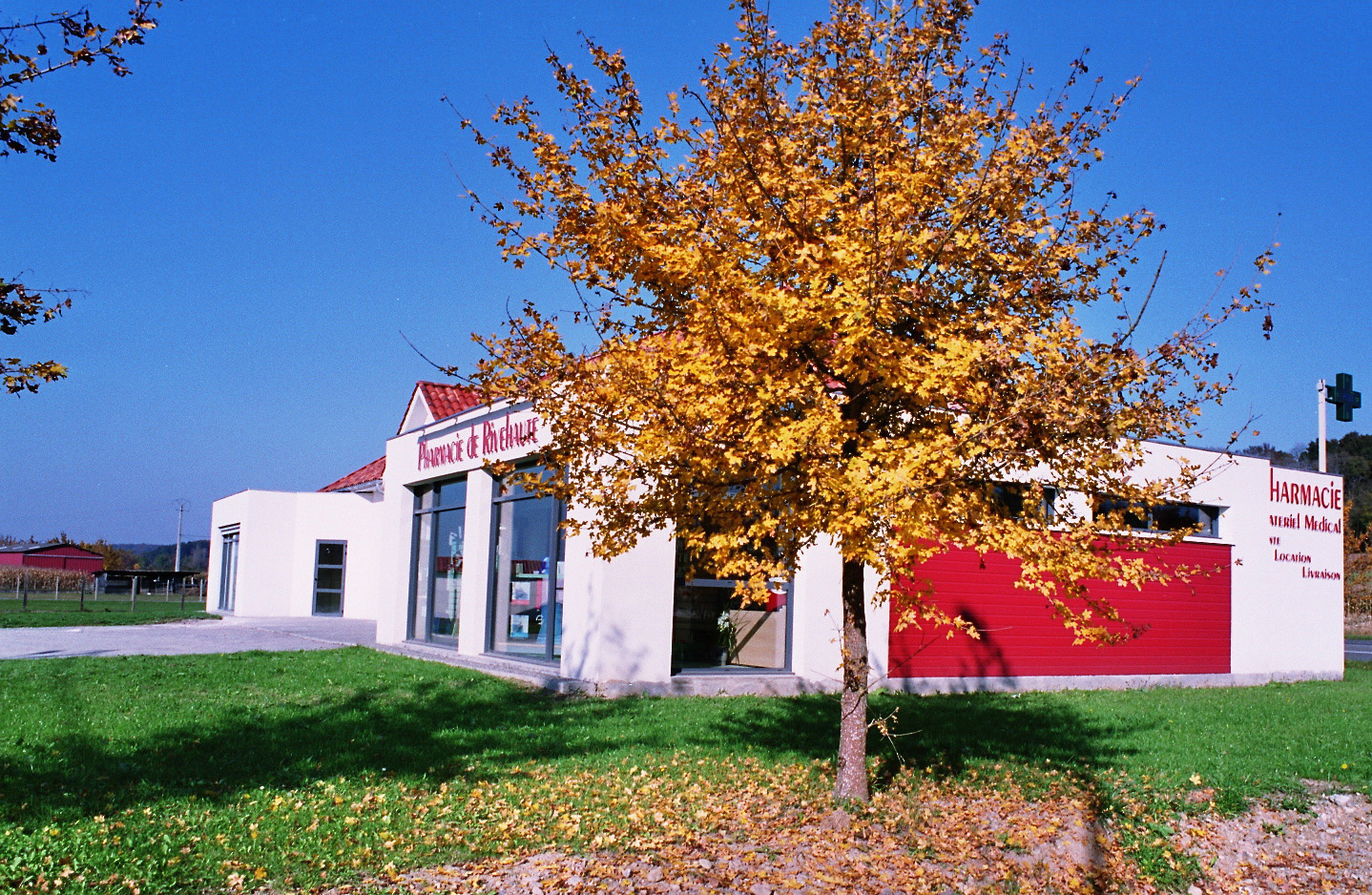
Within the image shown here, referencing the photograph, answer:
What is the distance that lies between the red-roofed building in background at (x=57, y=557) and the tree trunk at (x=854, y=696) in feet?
249

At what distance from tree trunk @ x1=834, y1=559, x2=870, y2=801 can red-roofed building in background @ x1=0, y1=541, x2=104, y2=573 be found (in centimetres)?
7584

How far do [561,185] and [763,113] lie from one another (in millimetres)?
1347

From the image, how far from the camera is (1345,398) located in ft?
63.7

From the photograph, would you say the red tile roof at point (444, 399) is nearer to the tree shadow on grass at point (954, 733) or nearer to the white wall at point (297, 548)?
the tree shadow on grass at point (954, 733)

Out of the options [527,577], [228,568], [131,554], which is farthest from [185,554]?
[527,577]

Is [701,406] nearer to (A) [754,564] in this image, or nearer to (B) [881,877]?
(A) [754,564]

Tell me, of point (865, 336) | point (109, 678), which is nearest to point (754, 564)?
point (865, 336)

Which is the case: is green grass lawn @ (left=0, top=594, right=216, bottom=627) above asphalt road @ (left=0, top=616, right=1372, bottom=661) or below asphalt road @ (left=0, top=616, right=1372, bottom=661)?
below

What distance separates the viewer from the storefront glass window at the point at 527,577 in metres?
13.7

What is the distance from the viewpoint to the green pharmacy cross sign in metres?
19.4

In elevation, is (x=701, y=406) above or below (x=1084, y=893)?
above

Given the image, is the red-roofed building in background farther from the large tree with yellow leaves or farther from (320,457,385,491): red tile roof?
the large tree with yellow leaves

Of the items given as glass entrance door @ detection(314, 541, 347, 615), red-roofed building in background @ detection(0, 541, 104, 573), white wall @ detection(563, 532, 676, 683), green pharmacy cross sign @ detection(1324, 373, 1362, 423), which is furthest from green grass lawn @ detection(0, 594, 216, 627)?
red-roofed building in background @ detection(0, 541, 104, 573)

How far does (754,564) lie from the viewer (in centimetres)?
612
